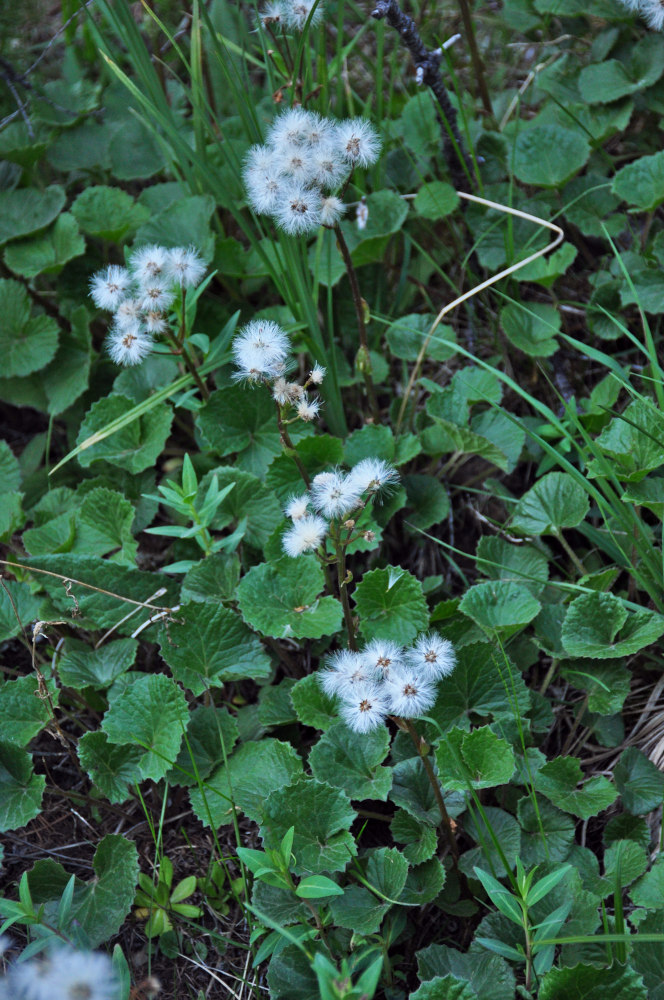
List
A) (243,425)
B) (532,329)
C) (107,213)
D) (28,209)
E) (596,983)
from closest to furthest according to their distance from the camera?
(596,983) → (243,425) → (532,329) → (107,213) → (28,209)

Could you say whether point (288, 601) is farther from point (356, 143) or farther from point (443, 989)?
point (356, 143)

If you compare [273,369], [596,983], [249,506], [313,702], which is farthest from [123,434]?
[596,983]

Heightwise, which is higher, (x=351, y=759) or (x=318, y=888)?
(x=318, y=888)

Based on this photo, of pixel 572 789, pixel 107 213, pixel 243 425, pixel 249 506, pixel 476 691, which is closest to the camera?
pixel 572 789

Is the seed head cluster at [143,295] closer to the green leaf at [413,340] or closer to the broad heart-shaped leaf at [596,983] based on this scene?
the green leaf at [413,340]

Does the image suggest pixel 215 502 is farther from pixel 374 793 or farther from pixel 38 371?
pixel 38 371

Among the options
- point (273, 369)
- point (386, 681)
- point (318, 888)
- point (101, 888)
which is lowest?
point (101, 888)

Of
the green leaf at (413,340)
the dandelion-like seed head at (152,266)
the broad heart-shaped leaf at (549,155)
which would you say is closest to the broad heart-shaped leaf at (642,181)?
the broad heart-shaped leaf at (549,155)
